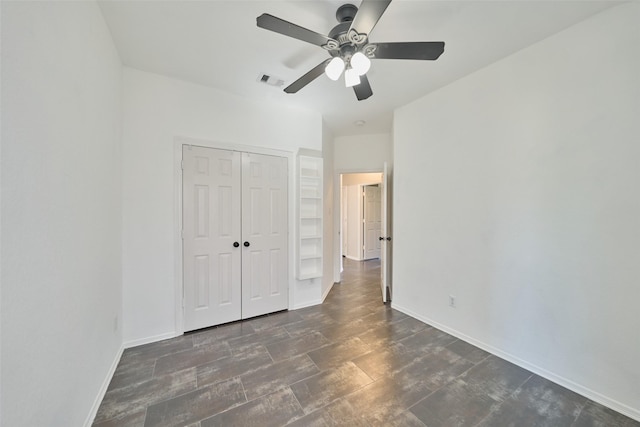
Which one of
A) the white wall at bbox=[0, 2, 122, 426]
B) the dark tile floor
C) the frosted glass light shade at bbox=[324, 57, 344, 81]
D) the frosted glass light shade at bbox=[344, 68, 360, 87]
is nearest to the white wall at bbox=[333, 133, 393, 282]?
the dark tile floor

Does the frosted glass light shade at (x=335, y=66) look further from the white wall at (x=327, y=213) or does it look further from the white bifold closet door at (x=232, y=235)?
the white wall at (x=327, y=213)

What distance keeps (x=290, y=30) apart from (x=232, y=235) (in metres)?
2.19

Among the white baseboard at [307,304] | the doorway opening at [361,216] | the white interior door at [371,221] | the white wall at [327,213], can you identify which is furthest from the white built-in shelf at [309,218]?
the white interior door at [371,221]

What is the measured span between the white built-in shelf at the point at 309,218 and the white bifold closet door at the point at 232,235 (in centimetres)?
23

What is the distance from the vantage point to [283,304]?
328cm

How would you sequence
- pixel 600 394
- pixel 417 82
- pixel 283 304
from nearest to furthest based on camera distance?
pixel 600 394
pixel 417 82
pixel 283 304

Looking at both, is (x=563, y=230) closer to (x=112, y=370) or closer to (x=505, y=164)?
(x=505, y=164)

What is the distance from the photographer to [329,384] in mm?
1898

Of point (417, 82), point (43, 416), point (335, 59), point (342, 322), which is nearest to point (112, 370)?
point (43, 416)

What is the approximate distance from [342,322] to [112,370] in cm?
220

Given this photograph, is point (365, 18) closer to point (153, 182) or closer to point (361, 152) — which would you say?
point (153, 182)

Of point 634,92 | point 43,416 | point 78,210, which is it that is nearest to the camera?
point 43,416

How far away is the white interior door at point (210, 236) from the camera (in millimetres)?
2676

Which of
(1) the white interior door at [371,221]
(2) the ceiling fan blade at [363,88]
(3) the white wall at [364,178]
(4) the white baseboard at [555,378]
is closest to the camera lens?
(4) the white baseboard at [555,378]
